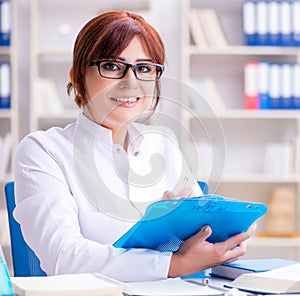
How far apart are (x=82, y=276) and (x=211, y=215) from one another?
0.97 ft

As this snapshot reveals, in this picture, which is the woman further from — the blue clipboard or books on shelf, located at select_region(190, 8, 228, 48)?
books on shelf, located at select_region(190, 8, 228, 48)

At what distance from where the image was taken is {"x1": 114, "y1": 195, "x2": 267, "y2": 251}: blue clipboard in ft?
4.17

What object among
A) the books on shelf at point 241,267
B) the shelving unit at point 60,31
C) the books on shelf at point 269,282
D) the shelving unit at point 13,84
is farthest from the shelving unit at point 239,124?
the books on shelf at point 269,282

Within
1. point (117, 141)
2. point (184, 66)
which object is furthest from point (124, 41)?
point (184, 66)

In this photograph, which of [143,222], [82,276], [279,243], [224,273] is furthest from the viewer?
[279,243]

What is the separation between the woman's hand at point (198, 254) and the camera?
136cm

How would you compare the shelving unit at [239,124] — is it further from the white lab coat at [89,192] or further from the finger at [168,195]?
the finger at [168,195]

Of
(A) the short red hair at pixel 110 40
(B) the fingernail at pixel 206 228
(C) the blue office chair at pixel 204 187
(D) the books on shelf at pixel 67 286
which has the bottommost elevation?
(C) the blue office chair at pixel 204 187

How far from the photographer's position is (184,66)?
13.1ft

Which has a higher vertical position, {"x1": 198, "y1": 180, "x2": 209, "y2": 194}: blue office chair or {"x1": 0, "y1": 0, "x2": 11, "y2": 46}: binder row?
{"x1": 0, "y1": 0, "x2": 11, "y2": 46}: binder row

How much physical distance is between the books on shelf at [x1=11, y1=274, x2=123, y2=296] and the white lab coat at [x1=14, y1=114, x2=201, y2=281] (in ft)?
0.92

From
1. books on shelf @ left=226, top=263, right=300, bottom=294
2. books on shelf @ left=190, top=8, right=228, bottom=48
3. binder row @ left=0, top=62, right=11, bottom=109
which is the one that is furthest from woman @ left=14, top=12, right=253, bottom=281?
books on shelf @ left=190, top=8, right=228, bottom=48

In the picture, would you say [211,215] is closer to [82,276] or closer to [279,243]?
[82,276]

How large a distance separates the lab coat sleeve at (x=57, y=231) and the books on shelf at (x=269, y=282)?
0.54 ft
